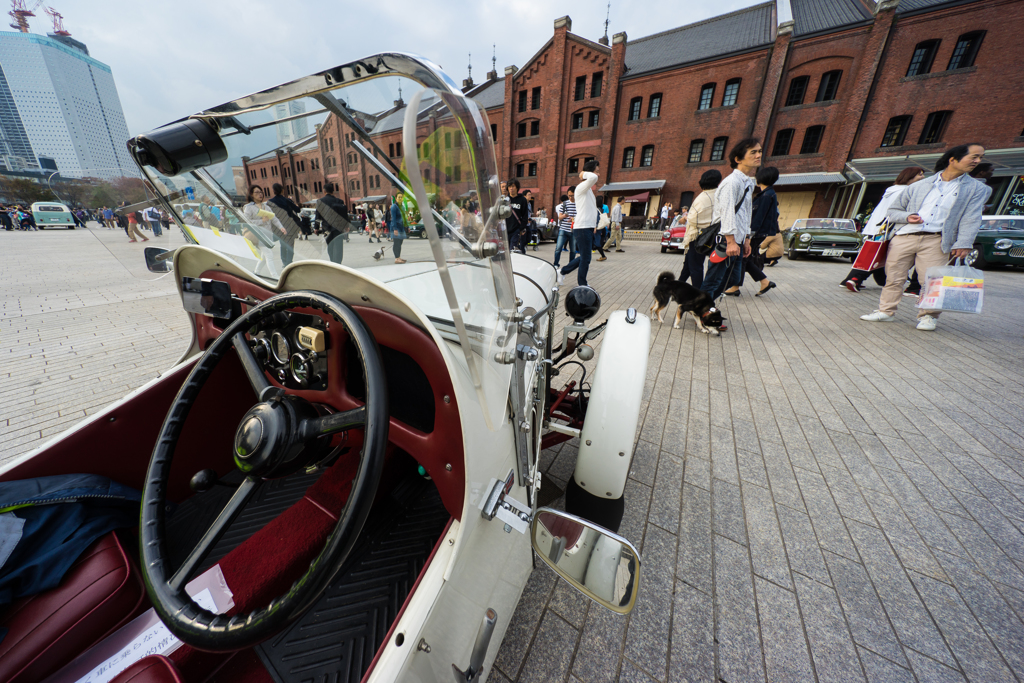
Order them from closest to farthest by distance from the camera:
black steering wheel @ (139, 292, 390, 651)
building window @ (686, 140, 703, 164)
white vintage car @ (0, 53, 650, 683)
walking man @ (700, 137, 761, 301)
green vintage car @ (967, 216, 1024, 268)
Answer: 1. black steering wheel @ (139, 292, 390, 651)
2. white vintage car @ (0, 53, 650, 683)
3. walking man @ (700, 137, 761, 301)
4. green vintage car @ (967, 216, 1024, 268)
5. building window @ (686, 140, 703, 164)

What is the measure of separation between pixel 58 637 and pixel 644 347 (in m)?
2.15

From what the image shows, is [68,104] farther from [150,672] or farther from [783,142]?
[783,142]

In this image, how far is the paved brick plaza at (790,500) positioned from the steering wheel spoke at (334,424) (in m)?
1.19

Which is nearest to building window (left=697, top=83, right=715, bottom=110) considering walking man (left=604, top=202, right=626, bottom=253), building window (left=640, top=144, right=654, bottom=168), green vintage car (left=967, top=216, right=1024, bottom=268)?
building window (left=640, top=144, right=654, bottom=168)

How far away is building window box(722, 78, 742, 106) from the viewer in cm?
1900

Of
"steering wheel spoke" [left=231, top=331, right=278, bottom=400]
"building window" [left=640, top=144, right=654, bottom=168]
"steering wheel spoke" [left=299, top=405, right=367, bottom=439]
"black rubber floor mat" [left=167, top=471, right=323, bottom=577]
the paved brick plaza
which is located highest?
"building window" [left=640, top=144, right=654, bottom=168]

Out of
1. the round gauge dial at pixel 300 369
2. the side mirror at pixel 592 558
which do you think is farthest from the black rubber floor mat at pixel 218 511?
the side mirror at pixel 592 558

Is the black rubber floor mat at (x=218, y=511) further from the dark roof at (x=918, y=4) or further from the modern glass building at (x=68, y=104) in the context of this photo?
the dark roof at (x=918, y=4)

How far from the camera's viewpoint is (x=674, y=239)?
12750 millimetres

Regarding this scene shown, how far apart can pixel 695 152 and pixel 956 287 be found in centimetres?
1976

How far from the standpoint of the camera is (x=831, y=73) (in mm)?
17562

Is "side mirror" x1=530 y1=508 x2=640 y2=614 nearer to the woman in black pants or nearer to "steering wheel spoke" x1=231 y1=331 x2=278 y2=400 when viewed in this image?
"steering wheel spoke" x1=231 y1=331 x2=278 y2=400

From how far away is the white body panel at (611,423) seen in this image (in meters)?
1.59

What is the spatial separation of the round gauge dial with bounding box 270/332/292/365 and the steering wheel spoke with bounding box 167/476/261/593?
39cm
